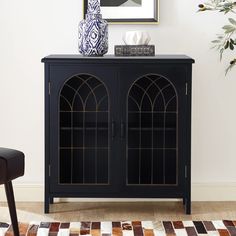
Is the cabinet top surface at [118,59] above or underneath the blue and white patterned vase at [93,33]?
underneath

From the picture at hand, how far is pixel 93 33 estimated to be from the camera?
4.10 meters

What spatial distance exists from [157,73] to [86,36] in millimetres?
480

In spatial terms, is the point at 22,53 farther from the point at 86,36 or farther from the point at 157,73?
the point at 157,73

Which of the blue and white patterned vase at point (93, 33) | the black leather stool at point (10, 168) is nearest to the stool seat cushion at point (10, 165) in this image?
the black leather stool at point (10, 168)

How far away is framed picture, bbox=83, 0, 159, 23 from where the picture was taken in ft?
14.3

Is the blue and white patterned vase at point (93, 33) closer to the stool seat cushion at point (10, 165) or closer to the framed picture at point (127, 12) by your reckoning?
the framed picture at point (127, 12)

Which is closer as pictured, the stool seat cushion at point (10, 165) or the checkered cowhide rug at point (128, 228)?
the stool seat cushion at point (10, 165)

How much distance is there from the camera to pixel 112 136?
160 inches

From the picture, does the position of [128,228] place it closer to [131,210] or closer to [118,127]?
[131,210]

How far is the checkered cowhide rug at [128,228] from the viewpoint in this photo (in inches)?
147

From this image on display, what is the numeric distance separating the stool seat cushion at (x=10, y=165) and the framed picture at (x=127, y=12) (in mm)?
1307

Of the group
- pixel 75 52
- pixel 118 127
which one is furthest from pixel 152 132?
pixel 75 52

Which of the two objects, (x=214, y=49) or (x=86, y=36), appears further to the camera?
(x=214, y=49)

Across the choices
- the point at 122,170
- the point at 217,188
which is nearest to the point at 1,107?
the point at 122,170
